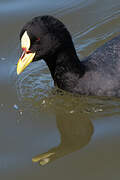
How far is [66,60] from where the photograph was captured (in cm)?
564

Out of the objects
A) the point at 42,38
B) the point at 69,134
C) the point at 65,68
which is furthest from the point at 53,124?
the point at 42,38

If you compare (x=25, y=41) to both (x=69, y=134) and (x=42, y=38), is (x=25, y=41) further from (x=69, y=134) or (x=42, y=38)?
(x=69, y=134)

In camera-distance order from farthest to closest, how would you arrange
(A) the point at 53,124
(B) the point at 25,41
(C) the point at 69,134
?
(A) the point at 53,124 → (C) the point at 69,134 → (B) the point at 25,41

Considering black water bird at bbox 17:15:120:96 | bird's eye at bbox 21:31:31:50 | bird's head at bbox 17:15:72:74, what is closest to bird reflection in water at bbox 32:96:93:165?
black water bird at bbox 17:15:120:96

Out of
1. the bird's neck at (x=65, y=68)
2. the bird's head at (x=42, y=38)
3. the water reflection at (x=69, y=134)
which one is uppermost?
the bird's head at (x=42, y=38)

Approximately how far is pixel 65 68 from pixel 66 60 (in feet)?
0.42

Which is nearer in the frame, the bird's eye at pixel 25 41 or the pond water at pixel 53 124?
the pond water at pixel 53 124

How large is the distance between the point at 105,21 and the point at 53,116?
2.83 m

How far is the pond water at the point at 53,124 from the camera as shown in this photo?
4.88m

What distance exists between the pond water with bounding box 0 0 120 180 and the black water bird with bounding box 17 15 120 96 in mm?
206

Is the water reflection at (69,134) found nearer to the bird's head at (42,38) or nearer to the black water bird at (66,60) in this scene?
the black water bird at (66,60)

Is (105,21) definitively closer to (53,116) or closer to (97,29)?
(97,29)

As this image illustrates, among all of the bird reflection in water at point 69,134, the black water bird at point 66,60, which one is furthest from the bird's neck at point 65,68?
the bird reflection in water at point 69,134

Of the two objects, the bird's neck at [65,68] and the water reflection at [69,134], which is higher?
the bird's neck at [65,68]
